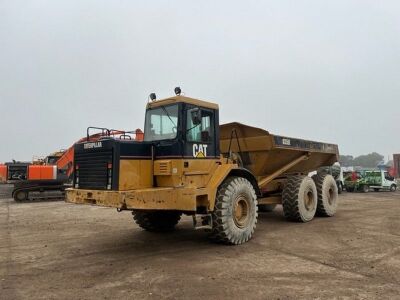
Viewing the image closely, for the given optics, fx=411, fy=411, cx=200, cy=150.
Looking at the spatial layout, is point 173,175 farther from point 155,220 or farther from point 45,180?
point 45,180

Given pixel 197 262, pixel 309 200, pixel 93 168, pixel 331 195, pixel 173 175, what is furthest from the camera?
pixel 331 195

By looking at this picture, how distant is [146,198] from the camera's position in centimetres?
759

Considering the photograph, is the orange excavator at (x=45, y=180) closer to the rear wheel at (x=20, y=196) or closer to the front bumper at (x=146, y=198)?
the rear wheel at (x=20, y=196)

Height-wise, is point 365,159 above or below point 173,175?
above

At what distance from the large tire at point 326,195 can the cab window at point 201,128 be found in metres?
5.84

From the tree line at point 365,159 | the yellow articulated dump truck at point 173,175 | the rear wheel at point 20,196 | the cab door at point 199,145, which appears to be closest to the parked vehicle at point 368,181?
the rear wheel at point 20,196

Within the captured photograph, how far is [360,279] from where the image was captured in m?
6.33

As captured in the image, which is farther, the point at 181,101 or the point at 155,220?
the point at 155,220

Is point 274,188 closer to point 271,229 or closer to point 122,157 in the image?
point 271,229

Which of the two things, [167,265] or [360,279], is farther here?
[167,265]

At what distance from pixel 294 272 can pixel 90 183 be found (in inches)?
167

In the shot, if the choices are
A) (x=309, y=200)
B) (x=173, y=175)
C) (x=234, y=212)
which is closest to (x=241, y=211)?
(x=234, y=212)

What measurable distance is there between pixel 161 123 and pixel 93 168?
70.1 inches

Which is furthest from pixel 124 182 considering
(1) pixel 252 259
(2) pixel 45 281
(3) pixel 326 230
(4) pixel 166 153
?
(3) pixel 326 230
